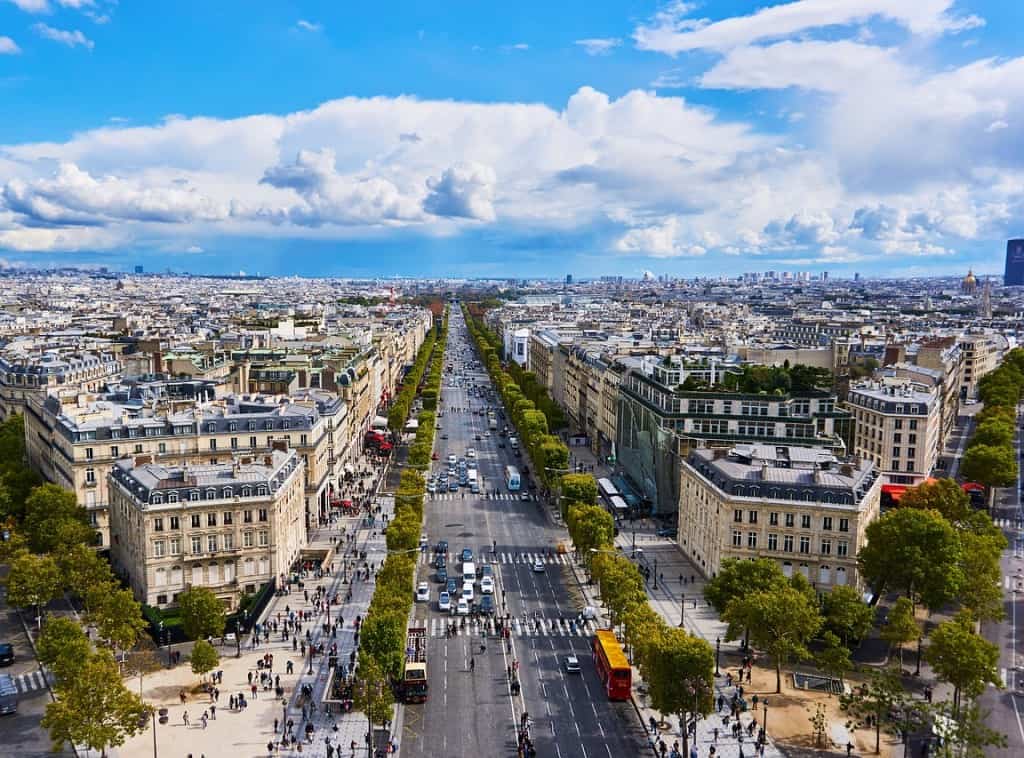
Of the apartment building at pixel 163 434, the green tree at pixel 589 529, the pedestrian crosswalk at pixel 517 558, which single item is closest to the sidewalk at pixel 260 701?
the pedestrian crosswalk at pixel 517 558

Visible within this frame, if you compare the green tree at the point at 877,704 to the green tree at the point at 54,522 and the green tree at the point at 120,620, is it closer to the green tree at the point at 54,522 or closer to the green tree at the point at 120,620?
the green tree at the point at 120,620

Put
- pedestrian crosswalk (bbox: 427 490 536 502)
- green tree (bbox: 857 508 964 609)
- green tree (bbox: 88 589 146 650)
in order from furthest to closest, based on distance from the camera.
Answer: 1. pedestrian crosswalk (bbox: 427 490 536 502)
2. green tree (bbox: 857 508 964 609)
3. green tree (bbox: 88 589 146 650)

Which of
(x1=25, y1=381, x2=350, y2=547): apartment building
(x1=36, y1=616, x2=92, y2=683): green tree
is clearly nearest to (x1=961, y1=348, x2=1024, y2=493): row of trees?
(x1=25, y1=381, x2=350, y2=547): apartment building

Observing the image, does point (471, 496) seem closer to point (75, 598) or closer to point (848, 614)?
point (75, 598)

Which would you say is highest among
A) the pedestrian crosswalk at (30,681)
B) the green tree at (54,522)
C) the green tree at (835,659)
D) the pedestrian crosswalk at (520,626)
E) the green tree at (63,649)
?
the green tree at (54,522)

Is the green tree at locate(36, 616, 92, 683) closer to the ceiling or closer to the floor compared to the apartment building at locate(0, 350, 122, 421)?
closer to the floor

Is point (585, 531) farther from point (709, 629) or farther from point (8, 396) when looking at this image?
point (8, 396)

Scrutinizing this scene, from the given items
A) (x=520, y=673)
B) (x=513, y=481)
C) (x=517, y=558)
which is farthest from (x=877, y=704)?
(x=513, y=481)

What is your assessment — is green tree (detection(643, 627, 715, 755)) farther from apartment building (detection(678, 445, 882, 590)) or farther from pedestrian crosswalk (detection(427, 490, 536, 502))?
pedestrian crosswalk (detection(427, 490, 536, 502))
